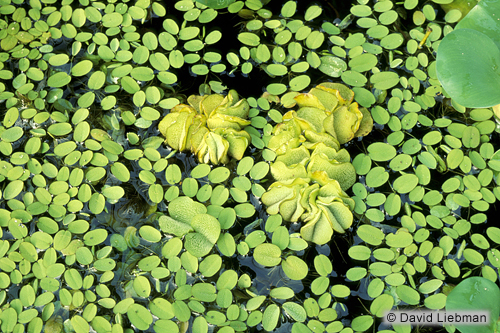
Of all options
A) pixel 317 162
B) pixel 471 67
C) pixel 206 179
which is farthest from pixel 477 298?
pixel 206 179

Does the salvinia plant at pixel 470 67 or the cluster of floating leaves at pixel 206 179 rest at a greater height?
the salvinia plant at pixel 470 67

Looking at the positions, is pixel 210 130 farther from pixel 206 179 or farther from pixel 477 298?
pixel 477 298

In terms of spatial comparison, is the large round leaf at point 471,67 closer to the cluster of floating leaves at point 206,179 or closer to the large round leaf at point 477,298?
the cluster of floating leaves at point 206,179

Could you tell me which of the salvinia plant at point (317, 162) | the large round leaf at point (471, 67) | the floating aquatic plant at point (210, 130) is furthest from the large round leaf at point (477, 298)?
the floating aquatic plant at point (210, 130)

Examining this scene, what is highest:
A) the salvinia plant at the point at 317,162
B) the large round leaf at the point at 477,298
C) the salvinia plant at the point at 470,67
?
the salvinia plant at the point at 470,67

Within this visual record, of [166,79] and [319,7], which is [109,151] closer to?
[166,79]

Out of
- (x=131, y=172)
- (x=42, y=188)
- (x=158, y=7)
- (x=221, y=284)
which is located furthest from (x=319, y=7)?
(x=42, y=188)

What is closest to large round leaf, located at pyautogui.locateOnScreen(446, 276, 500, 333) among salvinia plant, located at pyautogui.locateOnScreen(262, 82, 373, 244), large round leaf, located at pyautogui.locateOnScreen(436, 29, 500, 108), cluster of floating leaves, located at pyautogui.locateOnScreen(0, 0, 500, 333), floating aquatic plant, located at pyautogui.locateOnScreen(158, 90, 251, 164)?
cluster of floating leaves, located at pyautogui.locateOnScreen(0, 0, 500, 333)
